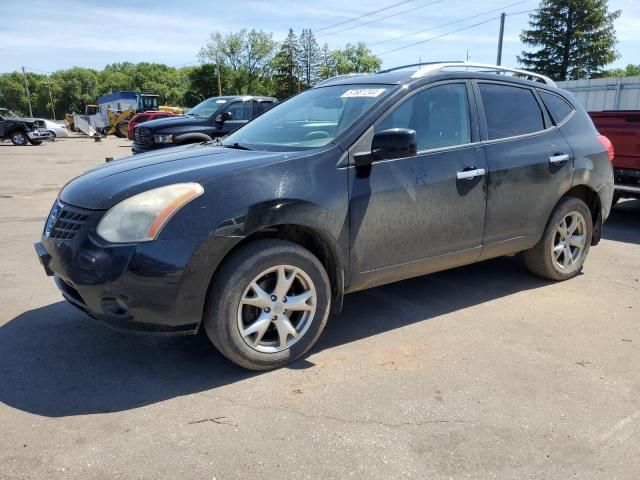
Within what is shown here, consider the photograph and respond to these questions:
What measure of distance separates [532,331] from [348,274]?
148 cm

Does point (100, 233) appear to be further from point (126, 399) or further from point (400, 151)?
point (400, 151)

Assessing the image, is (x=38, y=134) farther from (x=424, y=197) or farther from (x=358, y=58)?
(x=358, y=58)

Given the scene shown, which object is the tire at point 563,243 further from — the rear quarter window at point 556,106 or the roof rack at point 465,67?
the roof rack at point 465,67

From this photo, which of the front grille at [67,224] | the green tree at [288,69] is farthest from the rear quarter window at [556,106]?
the green tree at [288,69]

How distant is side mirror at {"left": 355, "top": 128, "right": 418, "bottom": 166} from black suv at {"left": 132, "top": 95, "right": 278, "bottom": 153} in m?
7.02

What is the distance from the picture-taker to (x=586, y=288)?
4.84 metres

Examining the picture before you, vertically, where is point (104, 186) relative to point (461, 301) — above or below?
above

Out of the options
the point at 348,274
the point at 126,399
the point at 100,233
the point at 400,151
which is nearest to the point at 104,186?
the point at 100,233

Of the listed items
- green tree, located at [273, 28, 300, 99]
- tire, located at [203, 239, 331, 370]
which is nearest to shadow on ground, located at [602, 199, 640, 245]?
tire, located at [203, 239, 331, 370]

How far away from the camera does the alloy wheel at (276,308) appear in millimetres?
3160

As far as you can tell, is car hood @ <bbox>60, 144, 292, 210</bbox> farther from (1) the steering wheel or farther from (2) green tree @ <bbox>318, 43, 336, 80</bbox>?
(2) green tree @ <bbox>318, 43, 336, 80</bbox>

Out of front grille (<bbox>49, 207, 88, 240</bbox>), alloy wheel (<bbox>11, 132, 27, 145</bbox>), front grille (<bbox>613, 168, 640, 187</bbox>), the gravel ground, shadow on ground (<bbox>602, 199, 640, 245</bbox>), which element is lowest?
shadow on ground (<bbox>602, 199, 640, 245</bbox>)

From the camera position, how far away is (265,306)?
3.19 m

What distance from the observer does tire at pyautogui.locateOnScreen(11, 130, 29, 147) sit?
1053 inches
